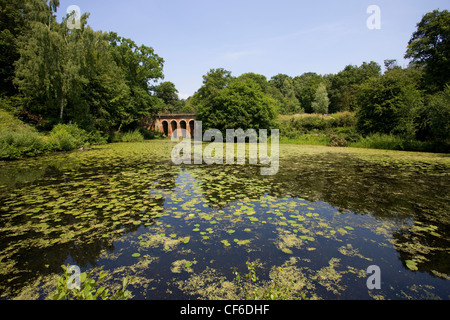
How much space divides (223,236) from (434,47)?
3904cm

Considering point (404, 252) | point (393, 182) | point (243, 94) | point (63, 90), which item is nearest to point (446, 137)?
point (393, 182)

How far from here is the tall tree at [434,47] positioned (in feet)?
83.1

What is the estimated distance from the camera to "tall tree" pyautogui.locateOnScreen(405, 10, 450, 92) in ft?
83.1

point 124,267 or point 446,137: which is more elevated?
point 446,137

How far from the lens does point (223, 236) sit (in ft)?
10.9

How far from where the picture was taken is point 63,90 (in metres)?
16.3

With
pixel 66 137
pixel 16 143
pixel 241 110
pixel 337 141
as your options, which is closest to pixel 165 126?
pixel 241 110

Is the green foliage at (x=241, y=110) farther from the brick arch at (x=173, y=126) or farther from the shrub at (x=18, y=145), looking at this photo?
the brick arch at (x=173, y=126)

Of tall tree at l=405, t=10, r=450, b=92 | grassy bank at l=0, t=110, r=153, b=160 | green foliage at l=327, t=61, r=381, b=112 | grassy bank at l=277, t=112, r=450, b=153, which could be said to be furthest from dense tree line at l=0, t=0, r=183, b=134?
green foliage at l=327, t=61, r=381, b=112

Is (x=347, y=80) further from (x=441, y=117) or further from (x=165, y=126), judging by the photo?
(x=441, y=117)

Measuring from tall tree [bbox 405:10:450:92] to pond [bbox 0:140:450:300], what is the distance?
2900 cm

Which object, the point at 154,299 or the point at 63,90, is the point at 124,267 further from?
the point at 63,90

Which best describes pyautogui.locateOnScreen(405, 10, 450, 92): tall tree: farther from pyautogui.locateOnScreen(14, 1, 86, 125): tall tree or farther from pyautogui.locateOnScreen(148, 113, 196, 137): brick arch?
pyautogui.locateOnScreen(148, 113, 196, 137): brick arch
